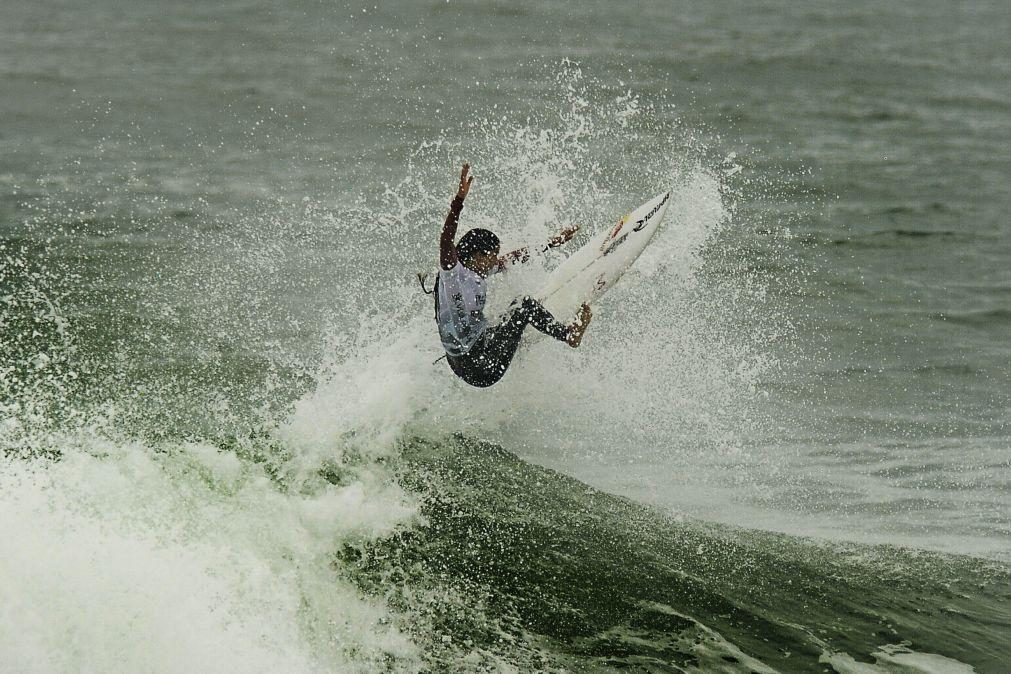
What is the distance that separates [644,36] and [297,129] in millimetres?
9142

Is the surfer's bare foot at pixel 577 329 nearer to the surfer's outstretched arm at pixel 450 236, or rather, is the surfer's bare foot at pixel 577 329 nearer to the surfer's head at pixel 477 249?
the surfer's head at pixel 477 249

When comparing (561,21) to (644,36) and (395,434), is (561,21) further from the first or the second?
(395,434)

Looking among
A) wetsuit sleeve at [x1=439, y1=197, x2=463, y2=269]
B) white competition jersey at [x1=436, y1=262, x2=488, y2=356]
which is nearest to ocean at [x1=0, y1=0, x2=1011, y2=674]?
white competition jersey at [x1=436, y1=262, x2=488, y2=356]

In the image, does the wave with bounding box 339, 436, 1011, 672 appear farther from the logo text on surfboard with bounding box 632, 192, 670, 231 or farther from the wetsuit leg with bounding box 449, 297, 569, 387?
the logo text on surfboard with bounding box 632, 192, 670, 231

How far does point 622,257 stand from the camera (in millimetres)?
9883

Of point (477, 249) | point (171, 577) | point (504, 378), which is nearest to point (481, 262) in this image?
point (477, 249)

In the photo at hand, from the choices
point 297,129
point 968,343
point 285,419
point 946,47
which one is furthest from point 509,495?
point 946,47

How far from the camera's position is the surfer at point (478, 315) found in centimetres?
810

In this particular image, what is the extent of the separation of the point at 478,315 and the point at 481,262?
450 mm

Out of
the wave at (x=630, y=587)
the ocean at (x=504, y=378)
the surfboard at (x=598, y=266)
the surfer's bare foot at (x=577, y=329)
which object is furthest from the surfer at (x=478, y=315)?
the wave at (x=630, y=587)

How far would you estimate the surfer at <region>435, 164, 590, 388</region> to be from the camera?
8102 millimetres

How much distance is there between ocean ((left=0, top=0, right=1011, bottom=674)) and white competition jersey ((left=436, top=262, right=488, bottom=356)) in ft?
2.27

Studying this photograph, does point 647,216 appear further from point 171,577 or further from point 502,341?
point 171,577

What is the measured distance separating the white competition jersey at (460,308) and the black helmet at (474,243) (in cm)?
10
